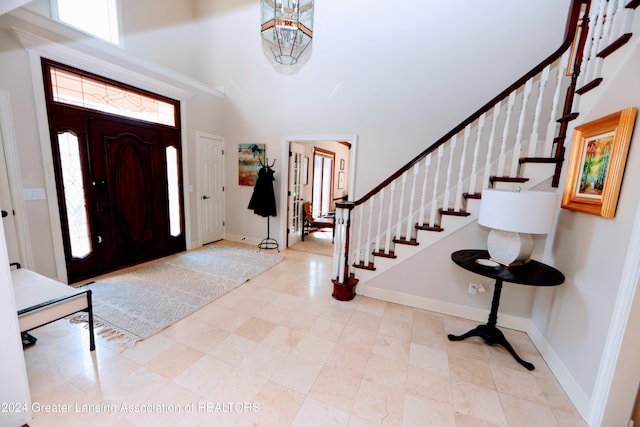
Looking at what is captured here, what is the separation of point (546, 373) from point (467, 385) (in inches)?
26.7

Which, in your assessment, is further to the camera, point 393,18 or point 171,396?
point 393,18

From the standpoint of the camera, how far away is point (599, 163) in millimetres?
1626

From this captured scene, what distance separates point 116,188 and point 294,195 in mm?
2719

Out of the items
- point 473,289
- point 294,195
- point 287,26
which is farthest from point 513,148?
point 294,195

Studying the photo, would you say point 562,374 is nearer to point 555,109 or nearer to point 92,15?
point 555,109

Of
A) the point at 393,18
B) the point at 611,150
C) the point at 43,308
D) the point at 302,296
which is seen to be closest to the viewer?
the point at 611,150

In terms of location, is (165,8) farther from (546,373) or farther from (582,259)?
(546,373)

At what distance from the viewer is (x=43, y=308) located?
1.63m

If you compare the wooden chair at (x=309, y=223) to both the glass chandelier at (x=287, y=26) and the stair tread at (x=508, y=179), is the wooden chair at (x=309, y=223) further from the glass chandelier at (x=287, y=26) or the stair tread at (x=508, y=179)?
the glass chandelier at (x=287, y=26)

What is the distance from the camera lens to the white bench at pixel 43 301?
1587mm

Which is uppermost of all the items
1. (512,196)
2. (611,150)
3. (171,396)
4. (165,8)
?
(165,8)

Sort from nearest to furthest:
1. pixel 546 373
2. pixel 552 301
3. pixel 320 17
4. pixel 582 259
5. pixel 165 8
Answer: pixel 582 259
pixel 546 373
pixel 552 301
pixel 320 17
pixel 165 8

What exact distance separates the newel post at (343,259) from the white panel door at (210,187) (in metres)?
2.97

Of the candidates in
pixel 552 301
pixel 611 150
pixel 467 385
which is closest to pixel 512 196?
pixel 611 150
